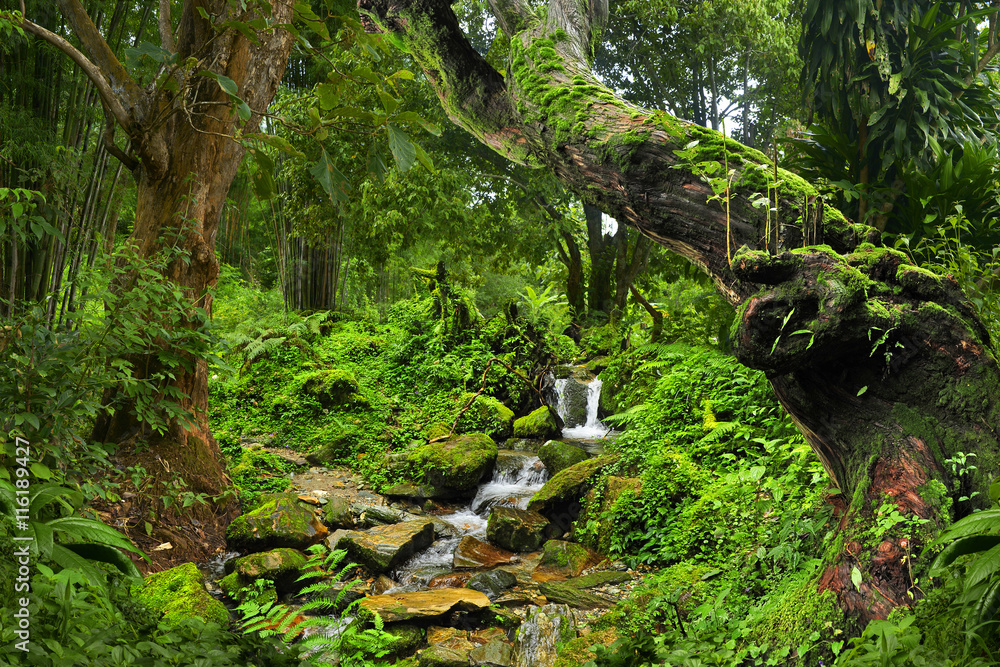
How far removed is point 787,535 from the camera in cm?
327

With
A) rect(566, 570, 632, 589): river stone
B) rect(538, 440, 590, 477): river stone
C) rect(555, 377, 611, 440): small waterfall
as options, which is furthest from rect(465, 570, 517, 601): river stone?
rect(555, 377, 611, 440): small waterfall

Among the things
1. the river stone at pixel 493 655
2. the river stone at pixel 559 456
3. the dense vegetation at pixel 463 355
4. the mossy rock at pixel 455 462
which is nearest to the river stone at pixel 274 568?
the dense vegetation at pixel 463 355

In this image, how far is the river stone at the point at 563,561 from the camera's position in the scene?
16.3ft

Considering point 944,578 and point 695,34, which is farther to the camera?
point 695,34

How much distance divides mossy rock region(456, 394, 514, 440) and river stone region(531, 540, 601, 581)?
10.1ft

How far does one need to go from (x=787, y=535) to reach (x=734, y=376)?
2.65 meters

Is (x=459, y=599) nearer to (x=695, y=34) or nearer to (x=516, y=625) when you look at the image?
(x=516, y=625)

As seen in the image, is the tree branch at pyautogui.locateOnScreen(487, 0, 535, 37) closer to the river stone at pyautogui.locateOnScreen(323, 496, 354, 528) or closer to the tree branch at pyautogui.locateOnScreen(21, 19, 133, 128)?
the tree branch at pyautogui.locateOnScreen(21, 19, 133, 128)

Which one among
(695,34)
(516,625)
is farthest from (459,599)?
(695,34)

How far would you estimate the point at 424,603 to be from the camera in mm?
4383

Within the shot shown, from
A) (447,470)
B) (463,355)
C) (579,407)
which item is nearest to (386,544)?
(447,470)

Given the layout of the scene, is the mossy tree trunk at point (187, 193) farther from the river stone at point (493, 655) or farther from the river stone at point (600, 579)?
A: the river stone at point (600, 579)

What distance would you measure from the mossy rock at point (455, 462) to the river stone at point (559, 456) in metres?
0.65

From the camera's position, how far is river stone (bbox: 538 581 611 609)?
4168mm
